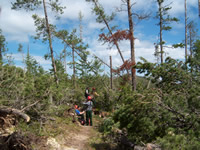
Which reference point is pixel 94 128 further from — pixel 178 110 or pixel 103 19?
pixel 103 19

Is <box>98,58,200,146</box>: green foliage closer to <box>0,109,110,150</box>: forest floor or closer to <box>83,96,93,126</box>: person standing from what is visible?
<box>0,109,110,150</box>: forest floor

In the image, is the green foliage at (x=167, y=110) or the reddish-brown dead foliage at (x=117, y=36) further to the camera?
the reddish-brown dead foliage at (x=117, y=36)

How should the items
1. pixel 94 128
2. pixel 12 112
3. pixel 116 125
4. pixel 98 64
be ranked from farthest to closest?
pixel 98 64
pixel 94 128
pixel 116 125
pixel 12 112

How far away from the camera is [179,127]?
4.64 meters

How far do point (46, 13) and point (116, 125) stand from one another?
8503 millimetres

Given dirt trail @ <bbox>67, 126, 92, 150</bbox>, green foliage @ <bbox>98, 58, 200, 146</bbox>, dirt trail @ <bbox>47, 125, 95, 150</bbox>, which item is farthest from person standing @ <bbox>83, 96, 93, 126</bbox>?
green foliage @ <bbox>98, 58, 200, 146</bbox>

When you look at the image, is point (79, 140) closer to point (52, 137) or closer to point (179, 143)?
point (52, 137)

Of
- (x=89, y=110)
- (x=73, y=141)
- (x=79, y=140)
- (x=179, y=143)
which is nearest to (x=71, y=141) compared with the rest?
(x=73, y=141)

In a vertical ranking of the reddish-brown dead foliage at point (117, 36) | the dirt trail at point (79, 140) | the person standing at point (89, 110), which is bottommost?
the dirt trail at point (79, 140)

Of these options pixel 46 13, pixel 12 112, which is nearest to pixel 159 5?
pixel 46 13

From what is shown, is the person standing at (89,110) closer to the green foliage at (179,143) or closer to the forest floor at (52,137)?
the forest floor at (52,137)

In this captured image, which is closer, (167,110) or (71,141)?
(167,110)

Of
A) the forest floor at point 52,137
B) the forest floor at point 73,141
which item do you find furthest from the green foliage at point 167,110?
the forest floor at point 52,137

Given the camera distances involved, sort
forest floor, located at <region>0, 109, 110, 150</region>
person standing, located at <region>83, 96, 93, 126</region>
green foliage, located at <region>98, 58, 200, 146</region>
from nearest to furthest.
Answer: green foliage, located at <region>98, 58, 200, 146</region>, forest floor, located at <region>0, 109, 110, 150</region>, person standing, located at <region>83, 96, 93, 126</region>
